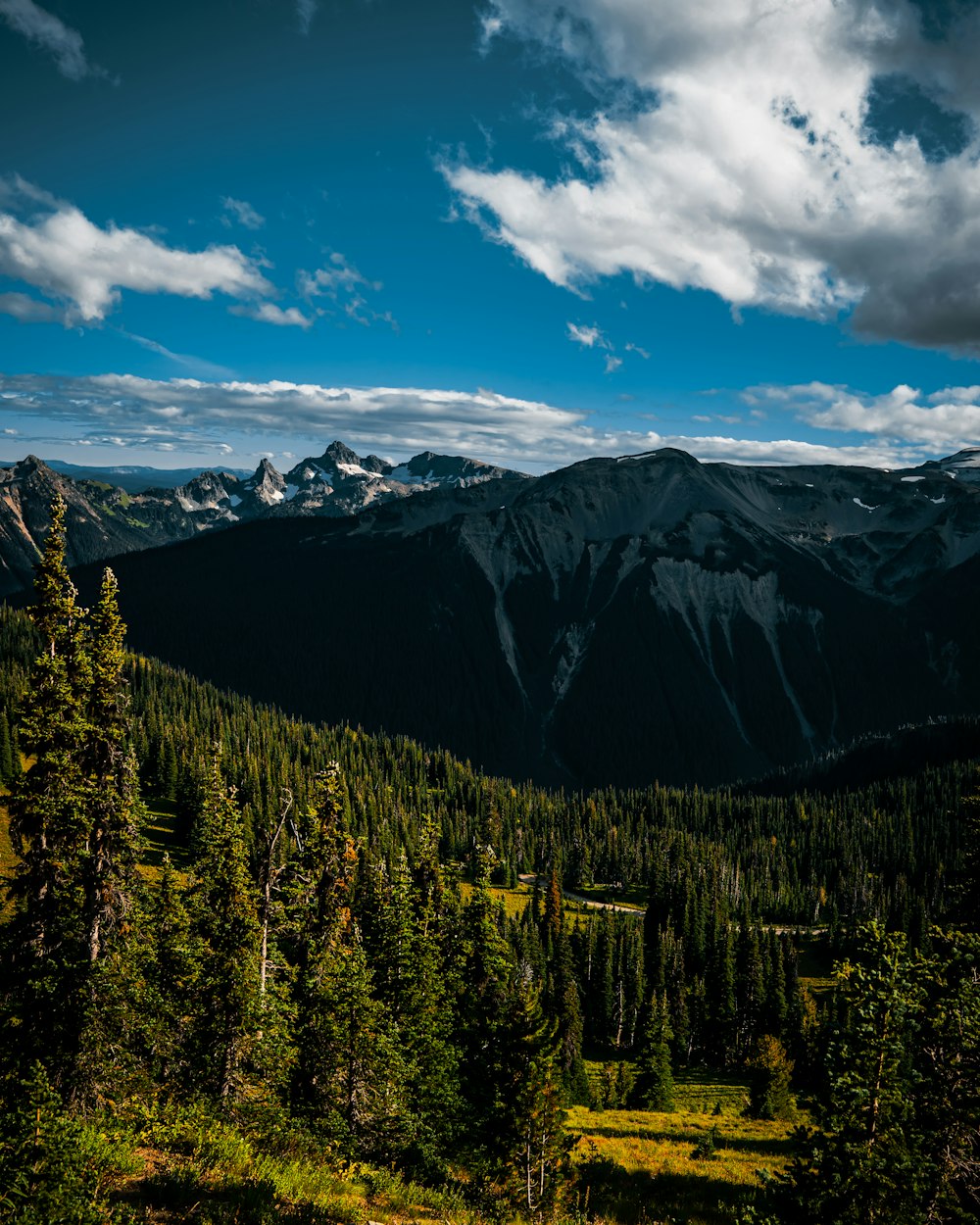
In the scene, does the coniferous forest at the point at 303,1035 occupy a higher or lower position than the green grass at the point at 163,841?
higher

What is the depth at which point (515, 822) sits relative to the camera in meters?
196

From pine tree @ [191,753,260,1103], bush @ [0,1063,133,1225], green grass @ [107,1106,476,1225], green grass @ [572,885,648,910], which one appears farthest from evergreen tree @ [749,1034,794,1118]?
green grass @ [572,885,648,910]

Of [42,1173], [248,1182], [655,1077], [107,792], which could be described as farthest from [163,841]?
[42,1173]

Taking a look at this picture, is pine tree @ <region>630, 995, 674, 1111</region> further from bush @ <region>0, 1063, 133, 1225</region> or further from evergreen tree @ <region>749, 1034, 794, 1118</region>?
bush @ <region>0, 1063, 133, 1225</region>

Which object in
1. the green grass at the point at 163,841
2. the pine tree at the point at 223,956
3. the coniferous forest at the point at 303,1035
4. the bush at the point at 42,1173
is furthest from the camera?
the green grass at the point at 163,841

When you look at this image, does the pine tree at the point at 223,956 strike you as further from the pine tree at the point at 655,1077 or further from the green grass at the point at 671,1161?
the pine tree at the point at 655,1077

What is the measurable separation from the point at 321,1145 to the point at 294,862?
11.3m

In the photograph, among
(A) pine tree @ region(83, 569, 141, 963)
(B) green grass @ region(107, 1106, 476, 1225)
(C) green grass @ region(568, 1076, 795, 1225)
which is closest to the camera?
(B) green grass @ region(107, 1106, 476, 1225)

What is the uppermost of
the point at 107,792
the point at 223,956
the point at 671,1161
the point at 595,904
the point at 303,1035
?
the point at 107,792

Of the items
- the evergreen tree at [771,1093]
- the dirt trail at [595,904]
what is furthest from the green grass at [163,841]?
the dirt trail at [595,904]

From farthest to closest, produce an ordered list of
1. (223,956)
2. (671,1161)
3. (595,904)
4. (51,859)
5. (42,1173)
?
(595,904) < (671,1161) < (223,956) < (51,859) < (42,1173)

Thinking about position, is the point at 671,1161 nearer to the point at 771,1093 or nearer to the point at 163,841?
the point at 771,1093

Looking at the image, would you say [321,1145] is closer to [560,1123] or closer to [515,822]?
[560,1123]

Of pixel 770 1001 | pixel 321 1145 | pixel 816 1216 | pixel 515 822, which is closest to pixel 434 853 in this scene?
pixel 321 1145
